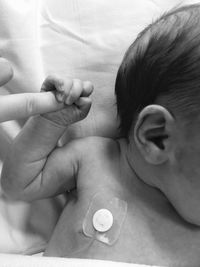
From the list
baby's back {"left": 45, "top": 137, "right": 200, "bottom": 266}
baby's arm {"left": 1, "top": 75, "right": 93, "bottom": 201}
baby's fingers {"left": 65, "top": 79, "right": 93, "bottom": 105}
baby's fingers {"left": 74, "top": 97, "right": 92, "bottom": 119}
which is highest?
baby's fingers {"left": 65, "top": 79, "right": 93, "bottom": 105}

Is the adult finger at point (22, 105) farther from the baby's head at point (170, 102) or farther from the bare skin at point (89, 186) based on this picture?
the baby's head at point (170, 102)

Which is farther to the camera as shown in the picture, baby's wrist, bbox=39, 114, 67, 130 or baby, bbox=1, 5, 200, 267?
Result: baby's wrist, bbox=39, 114, 67, 130

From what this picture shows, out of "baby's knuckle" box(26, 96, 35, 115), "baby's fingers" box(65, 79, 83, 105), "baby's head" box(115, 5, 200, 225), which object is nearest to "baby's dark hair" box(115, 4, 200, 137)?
"baby's head" box(115, 5, 200, 225)

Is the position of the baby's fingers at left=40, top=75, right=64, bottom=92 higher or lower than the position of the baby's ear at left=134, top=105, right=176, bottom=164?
higher

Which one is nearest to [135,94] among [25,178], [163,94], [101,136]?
[163,94]

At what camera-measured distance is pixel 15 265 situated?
78 centimetres

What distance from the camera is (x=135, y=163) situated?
96 centimetres

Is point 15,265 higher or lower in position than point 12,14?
lower

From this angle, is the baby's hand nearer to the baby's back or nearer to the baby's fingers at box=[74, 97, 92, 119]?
the baby's fingers at box=[74, 97, 92, 119]

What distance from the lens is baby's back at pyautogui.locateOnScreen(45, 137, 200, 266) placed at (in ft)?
2.95

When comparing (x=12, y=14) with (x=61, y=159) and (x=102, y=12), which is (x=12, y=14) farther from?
(x=61, y=159)

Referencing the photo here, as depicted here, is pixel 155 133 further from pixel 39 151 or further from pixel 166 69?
pixel 39 151

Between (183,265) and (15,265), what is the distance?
0.35m

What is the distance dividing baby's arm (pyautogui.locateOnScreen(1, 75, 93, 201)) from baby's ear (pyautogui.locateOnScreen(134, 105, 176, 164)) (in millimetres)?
141
